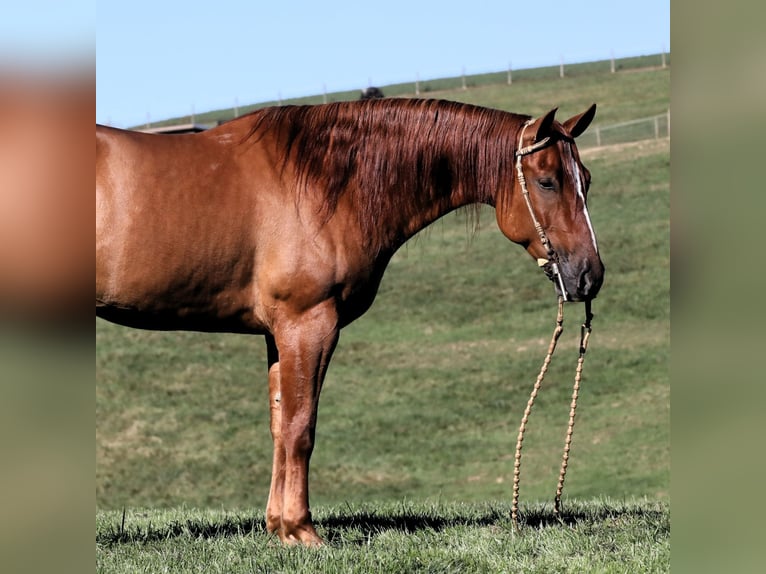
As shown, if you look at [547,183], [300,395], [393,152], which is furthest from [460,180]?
[300,395]

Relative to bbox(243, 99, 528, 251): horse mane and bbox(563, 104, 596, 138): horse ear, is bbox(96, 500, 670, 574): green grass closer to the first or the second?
bbox(243, 99, 528, 251): horse mane

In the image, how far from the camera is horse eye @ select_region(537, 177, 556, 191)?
5.14m

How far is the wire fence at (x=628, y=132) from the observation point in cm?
3947

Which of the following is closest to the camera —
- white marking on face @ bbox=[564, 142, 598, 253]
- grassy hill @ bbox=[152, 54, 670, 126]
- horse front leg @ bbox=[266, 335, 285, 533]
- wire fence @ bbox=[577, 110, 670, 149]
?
white marking on face @ bbox=[564, 142, 598, 253]

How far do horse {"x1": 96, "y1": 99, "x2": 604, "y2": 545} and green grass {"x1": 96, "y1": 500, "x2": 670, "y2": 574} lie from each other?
1.34 ft

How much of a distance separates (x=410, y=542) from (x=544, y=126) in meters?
2.49

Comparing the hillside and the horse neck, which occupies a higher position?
the horse neck

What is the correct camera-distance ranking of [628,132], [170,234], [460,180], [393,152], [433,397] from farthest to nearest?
[628,132]
[433,397]
[460,180]
[393,152]
[170,234]

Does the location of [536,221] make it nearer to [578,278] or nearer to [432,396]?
[578,278]

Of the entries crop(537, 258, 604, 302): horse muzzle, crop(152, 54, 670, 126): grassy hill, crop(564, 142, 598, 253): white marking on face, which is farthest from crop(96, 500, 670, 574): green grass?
crop(152, 54, 670, 126): grassy hill

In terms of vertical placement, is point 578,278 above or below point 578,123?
below

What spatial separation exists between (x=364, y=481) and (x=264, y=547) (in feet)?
46.0

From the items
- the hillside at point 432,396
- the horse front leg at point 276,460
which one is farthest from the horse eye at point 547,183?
the hillside at point 432,396

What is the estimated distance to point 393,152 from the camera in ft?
17.5
